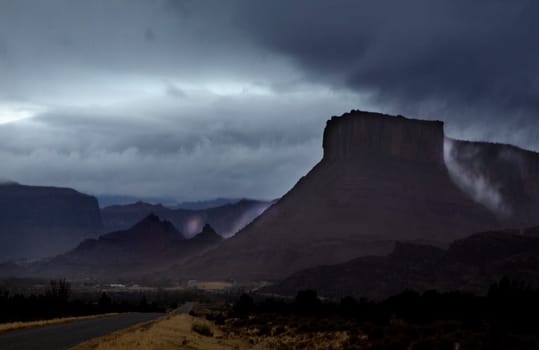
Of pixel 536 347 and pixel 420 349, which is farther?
pixel 420 349

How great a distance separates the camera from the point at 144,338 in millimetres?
33375

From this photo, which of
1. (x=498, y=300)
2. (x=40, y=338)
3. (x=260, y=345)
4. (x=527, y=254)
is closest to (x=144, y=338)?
(x=40, y=338)

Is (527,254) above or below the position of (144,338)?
above

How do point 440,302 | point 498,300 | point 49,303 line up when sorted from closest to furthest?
point 498,300 → point 440,302 → point 49,303

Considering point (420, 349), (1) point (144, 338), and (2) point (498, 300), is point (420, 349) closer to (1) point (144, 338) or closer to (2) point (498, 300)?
(1) point (144, 338)

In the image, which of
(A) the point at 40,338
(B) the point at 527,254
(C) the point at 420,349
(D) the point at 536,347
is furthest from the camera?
(B) the point at 527,254

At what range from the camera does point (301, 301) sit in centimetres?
8644

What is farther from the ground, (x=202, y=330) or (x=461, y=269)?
(x=461, y=269)

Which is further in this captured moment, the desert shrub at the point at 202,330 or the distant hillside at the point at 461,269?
the distant hillside at the point at 461,269

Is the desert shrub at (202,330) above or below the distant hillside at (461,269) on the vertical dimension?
below

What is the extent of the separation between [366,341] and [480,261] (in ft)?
496

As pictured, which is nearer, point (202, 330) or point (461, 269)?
point (202, 330)

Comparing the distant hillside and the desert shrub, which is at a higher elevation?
the distant hillside

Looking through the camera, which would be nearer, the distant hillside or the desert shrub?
the desert shrub
